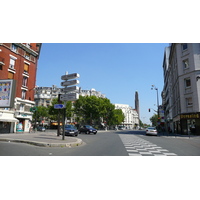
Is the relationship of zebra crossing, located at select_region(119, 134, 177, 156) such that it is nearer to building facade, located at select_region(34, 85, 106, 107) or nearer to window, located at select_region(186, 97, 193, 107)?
window, located at select_region(186, 97, 193, 107)

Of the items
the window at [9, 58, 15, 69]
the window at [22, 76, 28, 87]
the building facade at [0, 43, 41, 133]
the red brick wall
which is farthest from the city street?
the window at [22, 76, 28, 87]

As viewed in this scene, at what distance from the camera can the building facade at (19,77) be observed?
25.7 m

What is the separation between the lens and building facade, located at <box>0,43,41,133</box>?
2570 centimetres

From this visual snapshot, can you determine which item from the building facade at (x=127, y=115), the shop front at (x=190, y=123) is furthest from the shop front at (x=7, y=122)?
the building facade at (x=127, y=115)

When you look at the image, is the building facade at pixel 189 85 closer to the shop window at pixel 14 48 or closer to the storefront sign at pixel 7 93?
the storefront sign at pixel 7 93

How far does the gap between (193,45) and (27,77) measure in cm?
2908

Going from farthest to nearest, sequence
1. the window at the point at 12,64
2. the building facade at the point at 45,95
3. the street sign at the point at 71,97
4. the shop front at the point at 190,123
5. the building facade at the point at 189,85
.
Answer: the building facade at the point at 45,95 < the window at the point at 12,64 < the building facade at the point at 189,85 < the shop front at the point at 190,123 < the street sign at the point at 71,97

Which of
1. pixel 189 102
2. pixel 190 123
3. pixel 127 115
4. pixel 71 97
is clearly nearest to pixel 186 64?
pixel 189 102

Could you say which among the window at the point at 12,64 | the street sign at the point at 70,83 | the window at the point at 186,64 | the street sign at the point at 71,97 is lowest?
the street sign at the point at 71,97

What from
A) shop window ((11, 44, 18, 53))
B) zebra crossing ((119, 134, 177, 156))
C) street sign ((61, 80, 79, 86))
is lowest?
Result: zebra crossing ((119, 134, 177, 156))

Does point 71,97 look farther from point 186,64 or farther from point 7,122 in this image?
point 186,64

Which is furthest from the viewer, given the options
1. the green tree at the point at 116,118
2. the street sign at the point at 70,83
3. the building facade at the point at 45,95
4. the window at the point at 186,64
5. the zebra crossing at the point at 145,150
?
the building facade at the point at 45,95

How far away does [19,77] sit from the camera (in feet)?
94.1
